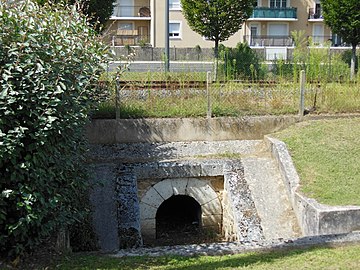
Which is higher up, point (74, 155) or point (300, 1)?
point (300, 1)

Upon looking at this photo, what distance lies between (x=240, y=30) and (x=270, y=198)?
33516 millimetres

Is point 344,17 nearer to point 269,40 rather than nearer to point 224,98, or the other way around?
point 224,98

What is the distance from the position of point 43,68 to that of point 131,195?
180 inches

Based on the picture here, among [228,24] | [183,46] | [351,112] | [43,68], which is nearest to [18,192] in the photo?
[43,68]

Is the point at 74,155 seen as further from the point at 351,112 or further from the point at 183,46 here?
the point at 183,46

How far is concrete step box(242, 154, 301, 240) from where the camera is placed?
27.5 ft

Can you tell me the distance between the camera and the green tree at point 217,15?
54.9 ft

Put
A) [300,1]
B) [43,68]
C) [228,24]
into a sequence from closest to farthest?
[43,68] < [228,24] < [300,1]

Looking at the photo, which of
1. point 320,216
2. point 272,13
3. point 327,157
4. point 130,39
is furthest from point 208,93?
point 272,13

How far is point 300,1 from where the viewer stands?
41719mm

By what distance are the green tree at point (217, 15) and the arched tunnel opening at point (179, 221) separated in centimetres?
668

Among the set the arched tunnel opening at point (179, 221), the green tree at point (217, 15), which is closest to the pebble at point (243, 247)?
the arched tunnel opening at point (179, 221)

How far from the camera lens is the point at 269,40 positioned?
133ft

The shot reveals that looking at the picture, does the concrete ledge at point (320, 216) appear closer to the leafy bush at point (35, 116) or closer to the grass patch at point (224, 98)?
the grass patch at point (224, 98)
